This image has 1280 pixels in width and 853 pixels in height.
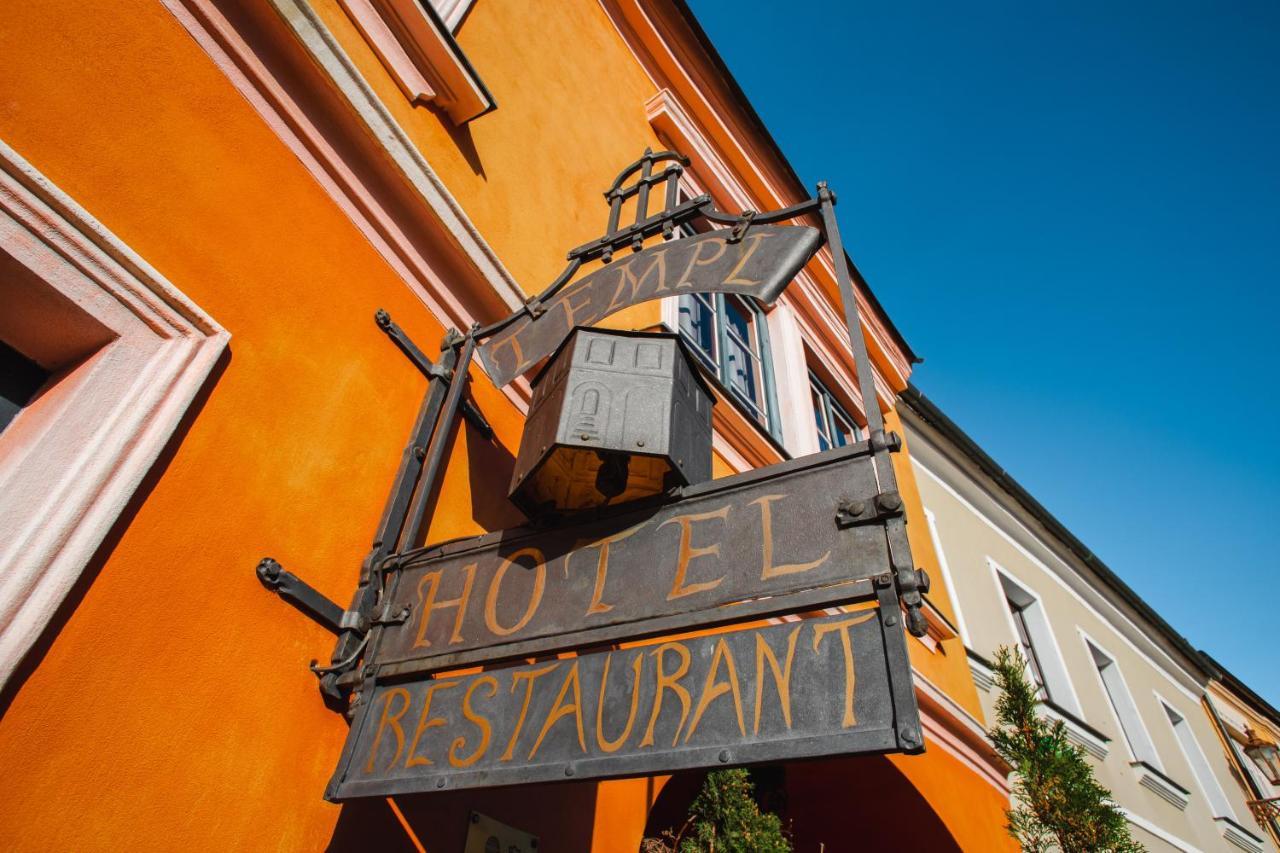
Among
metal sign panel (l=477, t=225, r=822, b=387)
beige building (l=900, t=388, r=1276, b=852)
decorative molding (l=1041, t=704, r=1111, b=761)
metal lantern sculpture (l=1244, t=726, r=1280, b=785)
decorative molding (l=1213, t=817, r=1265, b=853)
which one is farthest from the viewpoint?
metal lantern sculpture (l=1244, t=726, r=1280, b=785)

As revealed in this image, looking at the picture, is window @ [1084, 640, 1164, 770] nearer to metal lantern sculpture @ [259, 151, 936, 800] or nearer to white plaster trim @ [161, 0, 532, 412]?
metal lantern sculpture @ [259, 151, 936, 800]

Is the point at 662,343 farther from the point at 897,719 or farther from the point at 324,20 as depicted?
the point at 324,20

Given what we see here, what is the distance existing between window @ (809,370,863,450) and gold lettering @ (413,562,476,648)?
532cm

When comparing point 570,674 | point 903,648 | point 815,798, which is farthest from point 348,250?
point 815,798

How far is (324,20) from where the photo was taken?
291cm

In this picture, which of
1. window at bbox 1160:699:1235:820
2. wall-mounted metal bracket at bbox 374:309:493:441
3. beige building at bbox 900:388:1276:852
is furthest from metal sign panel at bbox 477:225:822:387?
window at bbox 1160:699:1235:820

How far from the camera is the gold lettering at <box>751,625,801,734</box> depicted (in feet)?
4.60

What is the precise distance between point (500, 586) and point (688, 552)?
1.76 ft

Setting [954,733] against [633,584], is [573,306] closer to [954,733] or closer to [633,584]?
[633,584]

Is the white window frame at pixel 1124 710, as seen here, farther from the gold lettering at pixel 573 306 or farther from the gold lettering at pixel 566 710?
the gold lettering at pixel 566 710

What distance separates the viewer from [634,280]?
2.56m

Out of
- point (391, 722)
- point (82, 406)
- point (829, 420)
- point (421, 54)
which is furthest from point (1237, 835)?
point (82, 406)

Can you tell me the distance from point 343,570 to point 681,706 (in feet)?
3.95

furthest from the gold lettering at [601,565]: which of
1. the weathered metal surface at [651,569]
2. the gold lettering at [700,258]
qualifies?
the gold lettering at [700,258]
